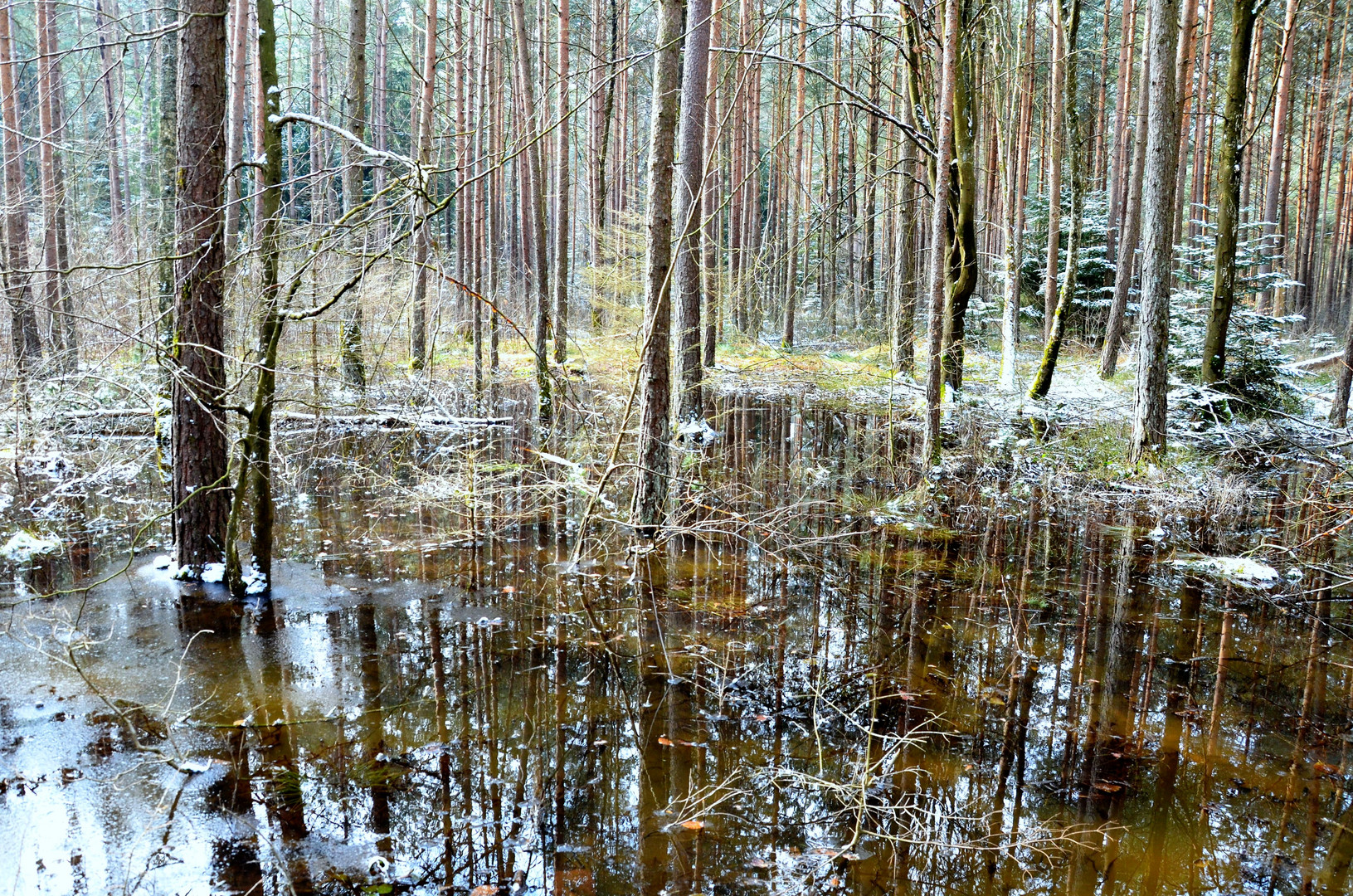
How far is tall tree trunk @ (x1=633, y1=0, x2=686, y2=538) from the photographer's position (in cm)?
773

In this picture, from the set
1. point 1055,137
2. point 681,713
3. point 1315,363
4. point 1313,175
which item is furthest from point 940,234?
point 1313,175

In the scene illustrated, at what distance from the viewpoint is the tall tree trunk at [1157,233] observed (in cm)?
1011

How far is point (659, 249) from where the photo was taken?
7.71m

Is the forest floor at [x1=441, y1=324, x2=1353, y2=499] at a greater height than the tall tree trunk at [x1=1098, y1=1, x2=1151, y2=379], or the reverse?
the tall tree trunk at [x1=1098, y1=1, x2=1151, y2=379]

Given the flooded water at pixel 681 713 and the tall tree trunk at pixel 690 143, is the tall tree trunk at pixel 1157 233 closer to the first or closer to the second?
the flooded water at pixel 681 713

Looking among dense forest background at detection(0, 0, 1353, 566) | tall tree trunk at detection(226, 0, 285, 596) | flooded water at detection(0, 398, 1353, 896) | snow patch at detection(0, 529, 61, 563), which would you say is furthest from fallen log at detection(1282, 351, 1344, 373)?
snow patch at detection(0, 529, 61, 563)

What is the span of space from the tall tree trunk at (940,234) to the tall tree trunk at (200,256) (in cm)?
701

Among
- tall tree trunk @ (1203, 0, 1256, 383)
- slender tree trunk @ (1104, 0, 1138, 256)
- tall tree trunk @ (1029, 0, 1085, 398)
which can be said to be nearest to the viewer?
tall tree trunk @ (1203, 0, 1256, 383)

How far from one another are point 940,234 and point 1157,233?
121 inches

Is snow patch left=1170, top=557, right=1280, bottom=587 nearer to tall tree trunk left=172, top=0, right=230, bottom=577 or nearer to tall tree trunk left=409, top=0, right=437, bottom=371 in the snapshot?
tall tree trunk left=409, top=0, right=437, bottom=371

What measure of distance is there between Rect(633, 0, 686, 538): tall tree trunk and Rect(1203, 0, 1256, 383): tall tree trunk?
883 cm

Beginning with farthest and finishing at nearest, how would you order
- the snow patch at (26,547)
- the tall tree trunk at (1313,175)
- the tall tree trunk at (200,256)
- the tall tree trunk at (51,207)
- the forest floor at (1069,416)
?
the tall tree trunk at (1313,175) → the tall tree trunk at (51,207) → the forest floor at (1069,416) → the snow patch at (26,547) → the tall tree trunk at (200,256)

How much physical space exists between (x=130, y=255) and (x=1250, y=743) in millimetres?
14347

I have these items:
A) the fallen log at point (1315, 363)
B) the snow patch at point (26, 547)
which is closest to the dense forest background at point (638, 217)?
the fallen log at point (1315, 363)
